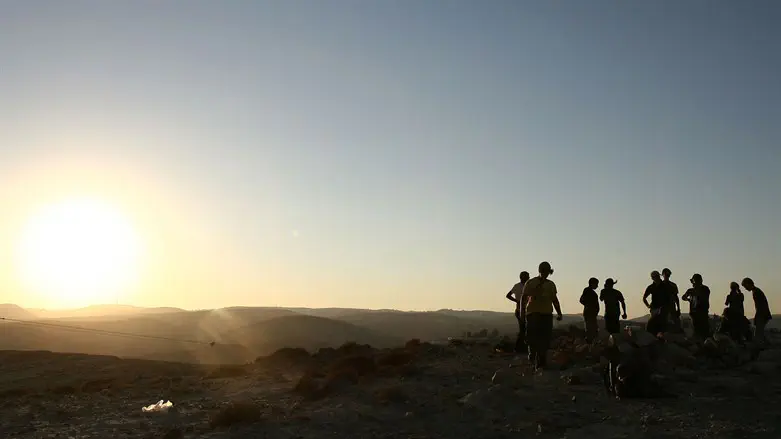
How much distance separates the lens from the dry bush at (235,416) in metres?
12.0

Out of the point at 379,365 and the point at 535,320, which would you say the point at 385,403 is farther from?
the point at 379,365

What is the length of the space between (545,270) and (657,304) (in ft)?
17.9

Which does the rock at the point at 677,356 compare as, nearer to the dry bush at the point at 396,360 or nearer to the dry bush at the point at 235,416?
the dry bush at the point at 396,360

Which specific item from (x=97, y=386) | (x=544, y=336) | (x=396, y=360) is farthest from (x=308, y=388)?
(x=97, y=386)

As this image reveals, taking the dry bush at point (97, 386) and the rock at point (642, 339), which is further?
the dry bush at point (97, 386)

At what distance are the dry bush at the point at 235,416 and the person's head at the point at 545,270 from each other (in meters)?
6.75

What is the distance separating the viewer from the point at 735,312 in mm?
17531

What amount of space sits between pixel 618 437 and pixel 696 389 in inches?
145

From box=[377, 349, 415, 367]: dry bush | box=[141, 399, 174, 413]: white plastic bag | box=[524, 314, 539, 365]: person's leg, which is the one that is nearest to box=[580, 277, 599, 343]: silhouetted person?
box=[524, 314, 539, 365]: person's leg

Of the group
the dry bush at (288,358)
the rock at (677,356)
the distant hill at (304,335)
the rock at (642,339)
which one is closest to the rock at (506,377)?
the rock at (642,339)

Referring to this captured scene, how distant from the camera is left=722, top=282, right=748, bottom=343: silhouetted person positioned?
57.4 ft

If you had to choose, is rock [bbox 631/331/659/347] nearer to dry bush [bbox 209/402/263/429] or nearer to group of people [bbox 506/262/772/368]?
group of people [bbox 506/262/772/368]

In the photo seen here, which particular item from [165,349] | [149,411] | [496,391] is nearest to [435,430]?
[496,391]

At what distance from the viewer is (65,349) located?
72.6 metres
